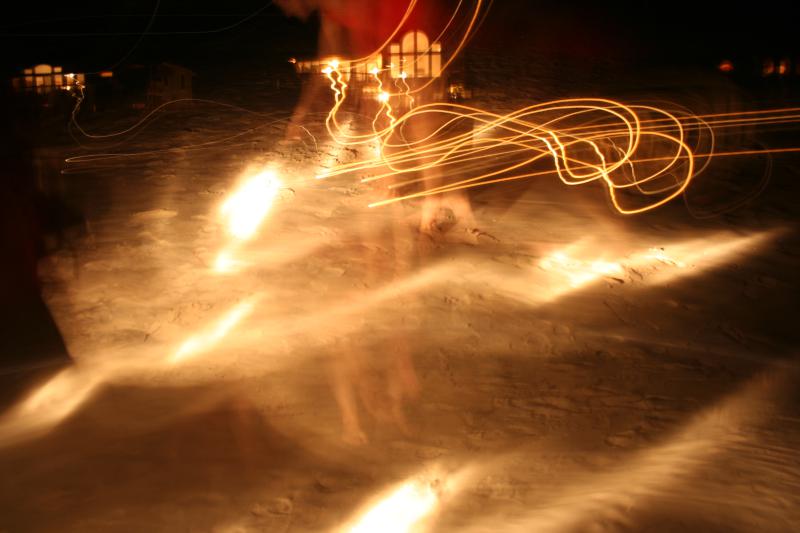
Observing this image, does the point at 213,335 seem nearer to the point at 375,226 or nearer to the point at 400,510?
the point at 375,226

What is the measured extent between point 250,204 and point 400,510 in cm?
624

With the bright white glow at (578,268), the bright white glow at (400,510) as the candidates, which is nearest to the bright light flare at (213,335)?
the bright white glow at (400,510)

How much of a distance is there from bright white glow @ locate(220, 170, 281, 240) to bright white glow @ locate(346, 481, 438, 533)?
510cm

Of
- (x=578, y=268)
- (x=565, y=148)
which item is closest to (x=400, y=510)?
(x=578, y=268)

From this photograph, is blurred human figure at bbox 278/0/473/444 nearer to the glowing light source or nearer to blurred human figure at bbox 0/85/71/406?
blurred human figure at bbox 0/85/71/406

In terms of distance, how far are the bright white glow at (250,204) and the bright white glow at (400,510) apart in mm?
5099

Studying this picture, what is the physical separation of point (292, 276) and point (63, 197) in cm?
413

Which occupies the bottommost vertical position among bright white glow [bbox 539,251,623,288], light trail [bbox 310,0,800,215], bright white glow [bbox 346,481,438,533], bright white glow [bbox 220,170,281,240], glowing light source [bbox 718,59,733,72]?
bright white glow [bbox 346,481,438,533]

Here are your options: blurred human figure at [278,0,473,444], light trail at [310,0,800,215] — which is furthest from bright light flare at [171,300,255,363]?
light trail at [310,0,800,215]

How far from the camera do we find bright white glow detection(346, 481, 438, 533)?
12.3ft

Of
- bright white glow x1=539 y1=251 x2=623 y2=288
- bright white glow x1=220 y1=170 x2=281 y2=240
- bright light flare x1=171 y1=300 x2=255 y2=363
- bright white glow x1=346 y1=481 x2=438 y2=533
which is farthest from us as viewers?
bright white glow x1=220 y1=170 x2=281 y2=240

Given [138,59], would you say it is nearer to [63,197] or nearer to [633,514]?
[63,197]

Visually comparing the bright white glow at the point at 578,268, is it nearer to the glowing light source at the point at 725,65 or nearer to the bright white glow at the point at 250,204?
the bright white glow at the point at 250,204

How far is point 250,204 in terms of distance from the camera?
9.23 m
